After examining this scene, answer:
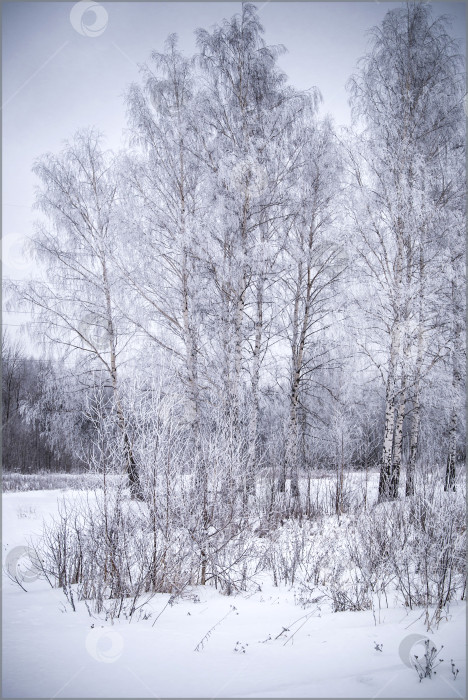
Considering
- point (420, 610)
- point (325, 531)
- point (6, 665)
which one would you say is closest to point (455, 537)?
point (420, 610)

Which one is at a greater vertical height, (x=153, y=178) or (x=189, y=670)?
(x=153, y=178)

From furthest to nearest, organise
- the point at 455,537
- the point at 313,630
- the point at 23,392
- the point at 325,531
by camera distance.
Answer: the point at 23,392
the point at 325,531
the point at 455,537
the point at 313,630

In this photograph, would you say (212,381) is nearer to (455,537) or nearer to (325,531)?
(325,531)

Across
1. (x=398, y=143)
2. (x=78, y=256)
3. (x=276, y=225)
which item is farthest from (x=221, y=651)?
(x=398, y=143)

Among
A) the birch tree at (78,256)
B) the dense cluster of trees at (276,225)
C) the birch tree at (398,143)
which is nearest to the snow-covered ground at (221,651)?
the dense cluster of trees at (276,225)

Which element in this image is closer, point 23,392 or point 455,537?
point 455,537

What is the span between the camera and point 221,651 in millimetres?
3061

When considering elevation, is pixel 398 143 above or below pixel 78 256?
above

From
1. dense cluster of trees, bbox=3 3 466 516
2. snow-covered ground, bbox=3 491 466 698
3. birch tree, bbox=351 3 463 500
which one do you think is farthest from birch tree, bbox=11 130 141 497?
snow-covered ground, bbox=3 491 466 698

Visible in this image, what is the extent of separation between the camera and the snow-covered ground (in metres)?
2.48

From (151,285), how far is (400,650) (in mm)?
7211

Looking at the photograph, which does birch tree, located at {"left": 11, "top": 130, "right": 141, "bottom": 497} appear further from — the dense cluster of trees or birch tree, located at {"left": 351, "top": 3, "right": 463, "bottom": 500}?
birch tree, located at {"left": 351, "top": 3, "right": 463, "bottom": 500}

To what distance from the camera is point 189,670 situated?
8.90ft

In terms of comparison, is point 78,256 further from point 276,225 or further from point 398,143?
point 398,143
